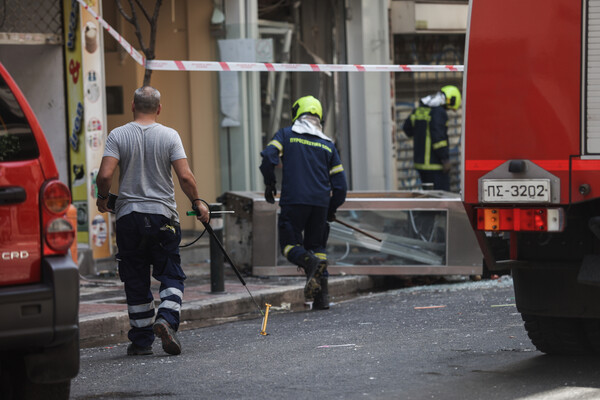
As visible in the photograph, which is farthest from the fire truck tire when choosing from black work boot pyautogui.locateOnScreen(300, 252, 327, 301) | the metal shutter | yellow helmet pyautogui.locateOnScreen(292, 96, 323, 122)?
yellow helmet pyautogui.locateOnScreen(292, 96, 323, 122)

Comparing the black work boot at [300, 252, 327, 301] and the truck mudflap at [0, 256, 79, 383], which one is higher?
the truck mudflap at [0, 256, 79, 383]

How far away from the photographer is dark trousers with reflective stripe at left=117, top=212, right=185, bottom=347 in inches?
A: 289

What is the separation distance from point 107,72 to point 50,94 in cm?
144

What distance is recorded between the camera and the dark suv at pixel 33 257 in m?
4.79

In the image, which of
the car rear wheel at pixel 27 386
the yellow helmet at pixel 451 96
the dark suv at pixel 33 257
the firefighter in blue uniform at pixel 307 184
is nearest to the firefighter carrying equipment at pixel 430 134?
the yellow helmet at pixel 451 96

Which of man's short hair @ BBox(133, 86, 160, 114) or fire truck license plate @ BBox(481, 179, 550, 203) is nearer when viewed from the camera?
fire truck license plate @ BBox(481, 179, 550, 203)

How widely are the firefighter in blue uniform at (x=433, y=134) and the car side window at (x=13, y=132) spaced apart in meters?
11.0

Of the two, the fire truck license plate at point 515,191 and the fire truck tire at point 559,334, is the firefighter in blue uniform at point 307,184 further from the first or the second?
the fire truck license plate at point 515,191

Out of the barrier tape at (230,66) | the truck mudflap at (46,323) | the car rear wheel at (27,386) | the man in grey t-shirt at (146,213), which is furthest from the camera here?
the barrier tape at (230,66)

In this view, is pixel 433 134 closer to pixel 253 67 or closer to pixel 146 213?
pixel 253 67

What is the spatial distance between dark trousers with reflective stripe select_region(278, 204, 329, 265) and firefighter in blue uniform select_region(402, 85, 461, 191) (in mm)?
5796

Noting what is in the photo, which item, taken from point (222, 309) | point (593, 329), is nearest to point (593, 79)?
point (593, 329)

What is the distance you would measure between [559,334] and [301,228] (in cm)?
374

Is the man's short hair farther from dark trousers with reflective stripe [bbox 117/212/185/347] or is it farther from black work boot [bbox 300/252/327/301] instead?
black work boot [bbox 300/252/327/301]
